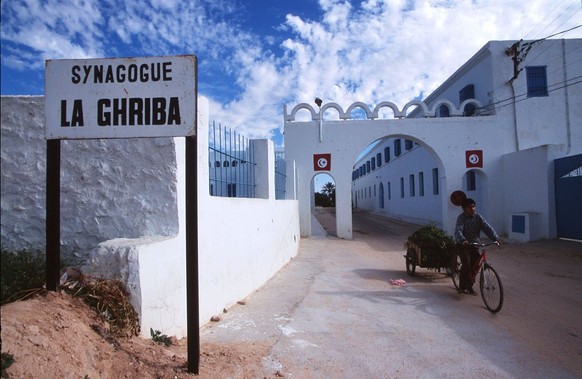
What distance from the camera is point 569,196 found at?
12.2 meters

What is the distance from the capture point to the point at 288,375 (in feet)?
10.6

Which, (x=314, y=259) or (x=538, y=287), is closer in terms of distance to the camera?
(x=538, y=287)

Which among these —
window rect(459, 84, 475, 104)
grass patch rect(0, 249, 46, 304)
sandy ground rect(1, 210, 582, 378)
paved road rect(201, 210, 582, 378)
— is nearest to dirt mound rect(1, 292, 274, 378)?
sandy ground rect(1, 210, 582, 378)

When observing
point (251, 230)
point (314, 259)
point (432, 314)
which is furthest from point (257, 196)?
point (432, 314)

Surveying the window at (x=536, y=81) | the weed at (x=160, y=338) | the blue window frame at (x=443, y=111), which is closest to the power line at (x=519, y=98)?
the window at (x=536, y=81)

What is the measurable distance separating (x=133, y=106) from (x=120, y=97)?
0.12 m

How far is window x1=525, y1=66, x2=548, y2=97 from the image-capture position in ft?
53.8

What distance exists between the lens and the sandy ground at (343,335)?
2.46 metres

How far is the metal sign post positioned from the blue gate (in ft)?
42.3

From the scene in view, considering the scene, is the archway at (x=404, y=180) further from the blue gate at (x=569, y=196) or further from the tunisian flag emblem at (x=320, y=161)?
the blue gate at (x=569, y=196)

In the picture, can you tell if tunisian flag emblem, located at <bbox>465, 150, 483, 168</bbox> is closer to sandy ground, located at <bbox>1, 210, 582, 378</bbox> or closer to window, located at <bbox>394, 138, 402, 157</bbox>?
sandy ground, located at <bbox>1, 210, 582, 378</bbox>

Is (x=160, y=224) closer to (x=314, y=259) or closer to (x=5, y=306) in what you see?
(x=5, y=306)

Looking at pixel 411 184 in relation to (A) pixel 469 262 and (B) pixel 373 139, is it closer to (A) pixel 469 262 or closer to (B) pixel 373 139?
(B) pixel 373 139

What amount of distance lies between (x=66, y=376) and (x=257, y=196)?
587cm
